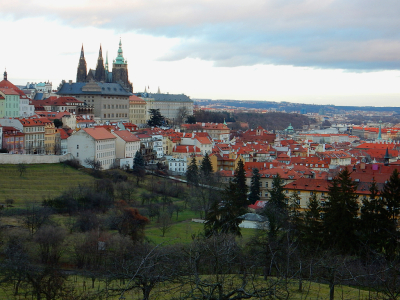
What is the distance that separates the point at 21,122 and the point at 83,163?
754 centimetres

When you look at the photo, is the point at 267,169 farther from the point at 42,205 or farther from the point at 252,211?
the point at 42,205

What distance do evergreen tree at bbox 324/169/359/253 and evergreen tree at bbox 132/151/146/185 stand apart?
25.8 meters

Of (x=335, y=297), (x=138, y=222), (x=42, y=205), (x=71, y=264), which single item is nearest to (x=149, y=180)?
(x=42, y=205)

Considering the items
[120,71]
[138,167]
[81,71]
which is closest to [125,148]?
[138,167]

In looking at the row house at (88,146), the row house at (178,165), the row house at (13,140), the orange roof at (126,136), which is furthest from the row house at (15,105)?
the row house at (178,165)

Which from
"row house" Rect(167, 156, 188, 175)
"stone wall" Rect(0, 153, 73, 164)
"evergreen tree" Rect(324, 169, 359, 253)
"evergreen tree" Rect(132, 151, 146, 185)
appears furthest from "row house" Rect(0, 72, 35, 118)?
"evergreen tree" Rect(324, 169, 359, 253)

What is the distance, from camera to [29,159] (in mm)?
51406

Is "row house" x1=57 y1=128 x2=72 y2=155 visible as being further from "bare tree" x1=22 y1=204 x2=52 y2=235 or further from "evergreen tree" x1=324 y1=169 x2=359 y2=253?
"evergreen tree" x1=324 y1=169 x2=359 y2=253

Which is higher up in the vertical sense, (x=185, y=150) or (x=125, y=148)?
(x=125, y=148)

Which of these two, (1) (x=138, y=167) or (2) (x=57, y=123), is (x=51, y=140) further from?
(1) (x=138, y=167)

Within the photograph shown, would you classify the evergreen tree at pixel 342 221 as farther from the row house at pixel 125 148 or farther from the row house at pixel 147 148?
the row house at pixel 147 148

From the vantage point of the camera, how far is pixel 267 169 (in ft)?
193

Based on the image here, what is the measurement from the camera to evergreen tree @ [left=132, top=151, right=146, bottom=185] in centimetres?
5614

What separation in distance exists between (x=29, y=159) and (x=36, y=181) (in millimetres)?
4767
